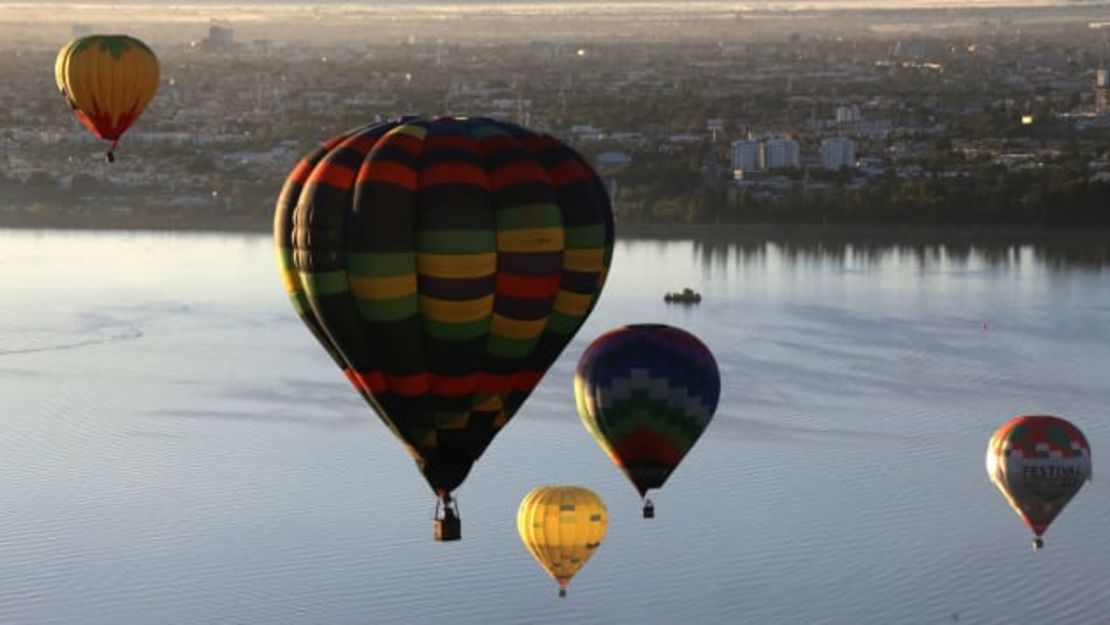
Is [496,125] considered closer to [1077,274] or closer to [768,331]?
[768,331]

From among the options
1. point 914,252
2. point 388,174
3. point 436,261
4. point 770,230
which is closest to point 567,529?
point 436,261

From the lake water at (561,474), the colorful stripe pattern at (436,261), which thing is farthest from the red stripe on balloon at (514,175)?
the lake water at (561,474)

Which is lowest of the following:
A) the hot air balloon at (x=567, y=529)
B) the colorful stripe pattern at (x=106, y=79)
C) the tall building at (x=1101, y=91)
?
the tall building at (x=1101, y=91)

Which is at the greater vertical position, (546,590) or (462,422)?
(462,422)

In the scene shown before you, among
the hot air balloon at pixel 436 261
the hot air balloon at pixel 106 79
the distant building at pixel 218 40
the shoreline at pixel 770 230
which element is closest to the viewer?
the hot air balloon at pixel 436 261

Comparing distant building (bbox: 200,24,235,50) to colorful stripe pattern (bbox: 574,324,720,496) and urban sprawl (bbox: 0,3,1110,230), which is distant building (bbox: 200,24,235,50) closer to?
urban sprawl (bbox: 0,3,1110,230)

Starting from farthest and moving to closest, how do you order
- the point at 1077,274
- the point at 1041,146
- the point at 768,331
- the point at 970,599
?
the point at 1041,146
the point at 1077,274
the point at 768,331
the point at 970,599

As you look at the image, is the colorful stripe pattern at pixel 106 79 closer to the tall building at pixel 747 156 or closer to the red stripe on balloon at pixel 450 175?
the red stripe on balloon at pixel 450 175

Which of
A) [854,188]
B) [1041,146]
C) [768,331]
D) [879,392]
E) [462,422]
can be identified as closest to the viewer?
[462,422]

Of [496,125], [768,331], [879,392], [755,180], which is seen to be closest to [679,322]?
[768,331]
